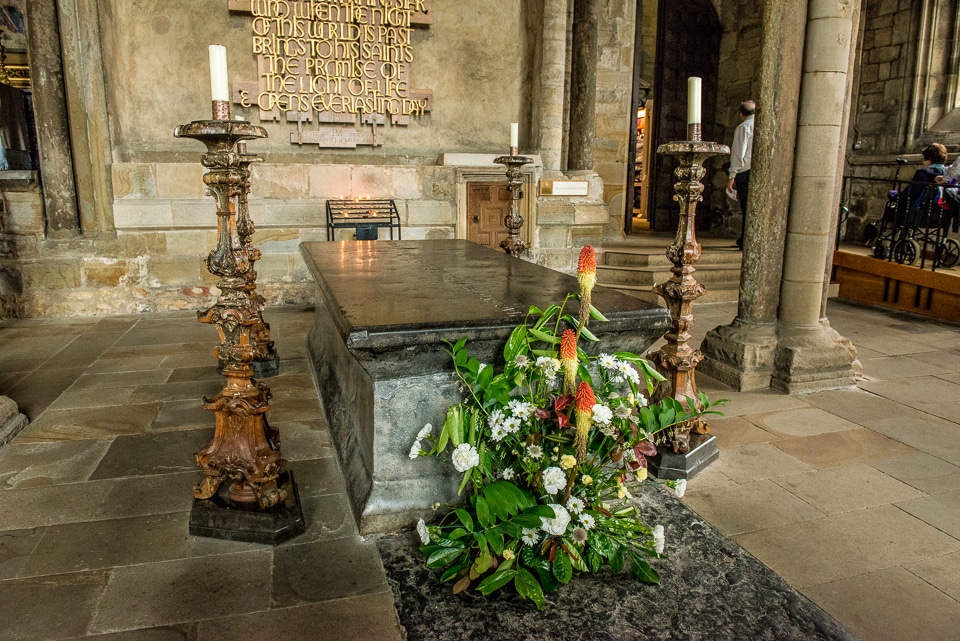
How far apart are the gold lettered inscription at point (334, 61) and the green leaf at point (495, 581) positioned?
18.3ft

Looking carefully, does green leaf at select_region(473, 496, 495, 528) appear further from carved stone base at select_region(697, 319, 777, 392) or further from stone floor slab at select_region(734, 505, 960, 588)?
carved stone base at select_region(697, 319, 777, 392)

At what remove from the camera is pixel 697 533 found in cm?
219

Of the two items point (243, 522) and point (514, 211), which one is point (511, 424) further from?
point (514, 211)

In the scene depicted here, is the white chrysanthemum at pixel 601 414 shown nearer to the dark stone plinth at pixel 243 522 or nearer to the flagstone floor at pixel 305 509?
the flagstone floor at pixel 305 509

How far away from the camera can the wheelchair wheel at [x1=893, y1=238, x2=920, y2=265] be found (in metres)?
6.71

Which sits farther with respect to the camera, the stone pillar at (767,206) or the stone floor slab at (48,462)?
the stone pillar at (767,206)

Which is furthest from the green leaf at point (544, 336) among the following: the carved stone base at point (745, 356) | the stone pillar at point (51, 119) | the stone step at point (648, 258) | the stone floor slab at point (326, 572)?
the stone pillar at point (51, 119)

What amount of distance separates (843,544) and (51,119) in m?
6.34

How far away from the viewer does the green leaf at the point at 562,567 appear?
1.82 meters

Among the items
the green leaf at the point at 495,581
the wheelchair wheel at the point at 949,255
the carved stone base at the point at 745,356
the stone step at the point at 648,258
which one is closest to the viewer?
the green leaf at the point at 495,581

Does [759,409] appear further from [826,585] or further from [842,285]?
[842,285]

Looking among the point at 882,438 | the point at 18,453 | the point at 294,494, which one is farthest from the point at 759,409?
the point at 18,453

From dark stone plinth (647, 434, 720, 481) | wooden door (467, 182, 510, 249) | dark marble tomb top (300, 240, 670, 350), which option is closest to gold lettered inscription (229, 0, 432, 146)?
wooden door (467, 182, 510, 249)

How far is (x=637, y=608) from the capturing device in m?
1.79
